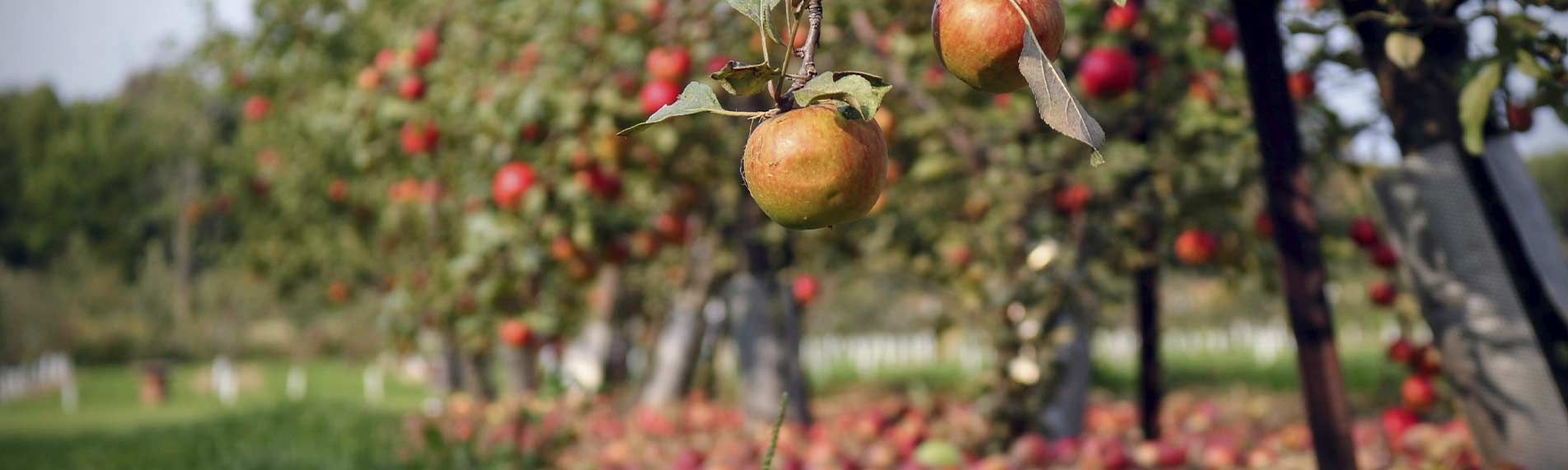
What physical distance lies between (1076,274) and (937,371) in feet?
46.5

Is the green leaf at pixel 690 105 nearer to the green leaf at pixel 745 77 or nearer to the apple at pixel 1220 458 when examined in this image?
the green leaf at pixel 745 77

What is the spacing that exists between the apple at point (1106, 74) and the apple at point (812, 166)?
232 cm

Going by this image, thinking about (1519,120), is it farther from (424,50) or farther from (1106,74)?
(424,50)

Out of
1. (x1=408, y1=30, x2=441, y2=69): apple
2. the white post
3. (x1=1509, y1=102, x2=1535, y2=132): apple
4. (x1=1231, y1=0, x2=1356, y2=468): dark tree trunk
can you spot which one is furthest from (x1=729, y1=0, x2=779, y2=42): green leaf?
the white post

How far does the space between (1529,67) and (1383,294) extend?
2.07 metres

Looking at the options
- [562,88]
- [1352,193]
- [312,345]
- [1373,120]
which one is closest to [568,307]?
[562,88]

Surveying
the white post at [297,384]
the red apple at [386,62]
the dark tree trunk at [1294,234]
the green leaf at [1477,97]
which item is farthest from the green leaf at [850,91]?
the white post at [297,384]

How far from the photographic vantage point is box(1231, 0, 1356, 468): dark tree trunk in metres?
2.05

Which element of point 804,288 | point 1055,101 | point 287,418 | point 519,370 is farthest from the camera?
point 519,370

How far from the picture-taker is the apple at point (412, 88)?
396cm

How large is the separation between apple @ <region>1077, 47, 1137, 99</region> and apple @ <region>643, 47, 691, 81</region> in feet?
3.76

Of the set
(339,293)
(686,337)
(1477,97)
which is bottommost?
(686,337)

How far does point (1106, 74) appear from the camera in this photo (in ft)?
10.1

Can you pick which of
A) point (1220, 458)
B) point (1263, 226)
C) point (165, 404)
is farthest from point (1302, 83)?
point (165, 404)
